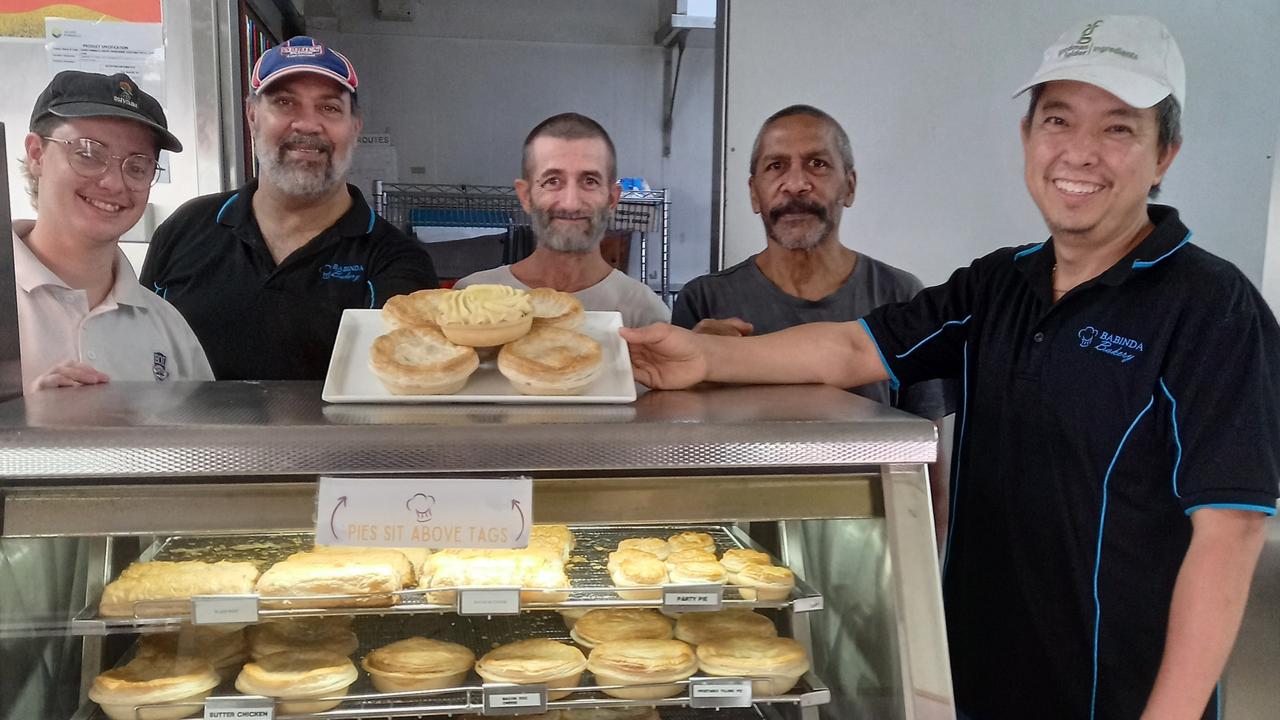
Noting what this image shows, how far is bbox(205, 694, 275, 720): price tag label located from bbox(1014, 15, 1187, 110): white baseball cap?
195 centimetres

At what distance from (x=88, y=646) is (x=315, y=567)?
49 cm

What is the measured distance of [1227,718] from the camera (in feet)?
8.02

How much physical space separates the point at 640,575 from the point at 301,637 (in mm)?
666

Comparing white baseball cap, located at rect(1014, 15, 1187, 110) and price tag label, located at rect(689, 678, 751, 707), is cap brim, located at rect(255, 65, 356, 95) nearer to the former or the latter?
white baseball cap, located at rect(1014, 15, 1187, 110)

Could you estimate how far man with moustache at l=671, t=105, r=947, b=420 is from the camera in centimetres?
308

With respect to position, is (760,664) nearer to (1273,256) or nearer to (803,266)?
(803,266)

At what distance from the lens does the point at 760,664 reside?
65.5 inches

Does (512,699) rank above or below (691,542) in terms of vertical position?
below

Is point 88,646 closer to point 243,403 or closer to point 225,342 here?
point 243,403

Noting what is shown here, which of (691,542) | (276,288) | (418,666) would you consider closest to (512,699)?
(418,666)

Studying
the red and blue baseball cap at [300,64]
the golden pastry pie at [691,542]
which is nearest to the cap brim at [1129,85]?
the golden pastry pie at [691,542]

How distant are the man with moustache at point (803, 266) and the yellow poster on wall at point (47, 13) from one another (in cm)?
253

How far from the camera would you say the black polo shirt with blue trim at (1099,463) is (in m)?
1.65

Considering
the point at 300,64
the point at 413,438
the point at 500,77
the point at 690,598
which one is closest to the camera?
the point at 413,438
